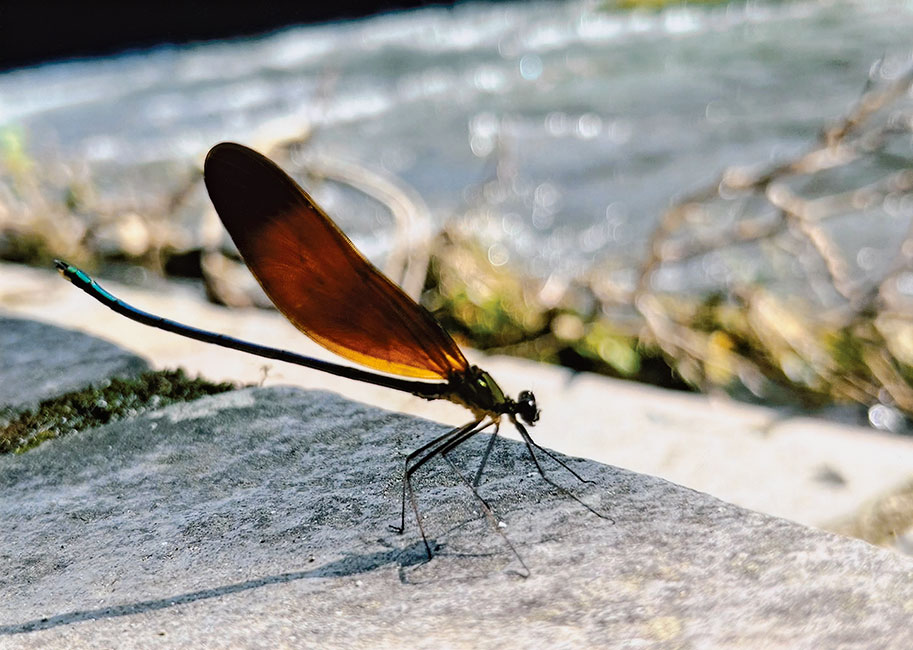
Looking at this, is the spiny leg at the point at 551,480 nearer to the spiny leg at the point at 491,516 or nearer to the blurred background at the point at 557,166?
the spiny leg at the point at 491,516

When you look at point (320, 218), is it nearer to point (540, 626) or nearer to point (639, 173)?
point (540, 626)

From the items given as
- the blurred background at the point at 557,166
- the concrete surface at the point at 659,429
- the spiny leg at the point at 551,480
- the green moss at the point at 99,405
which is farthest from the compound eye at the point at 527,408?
the blurred background at the point at 557,166

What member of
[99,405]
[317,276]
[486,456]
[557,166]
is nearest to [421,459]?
[486,456]

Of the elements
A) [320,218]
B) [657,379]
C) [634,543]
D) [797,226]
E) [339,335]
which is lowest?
[657,379]

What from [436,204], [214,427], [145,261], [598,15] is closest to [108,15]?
[598,15]

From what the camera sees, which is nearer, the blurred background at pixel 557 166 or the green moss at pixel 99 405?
the green moss at pixel 99 405
